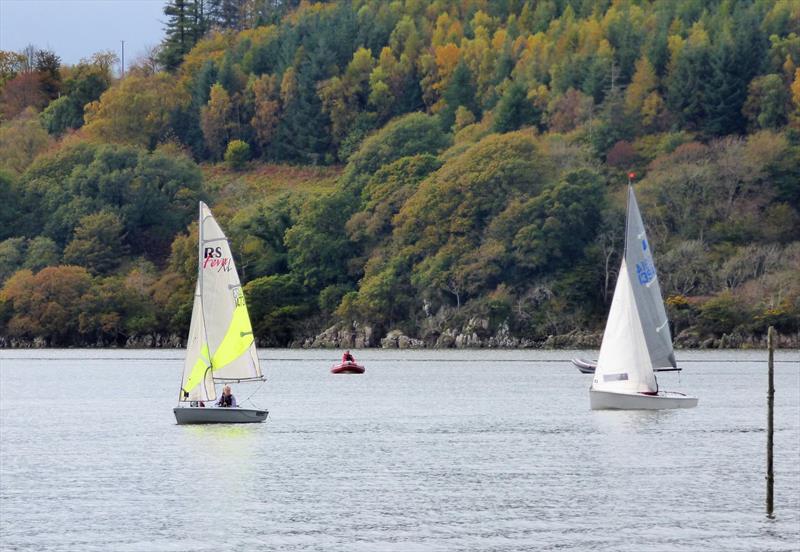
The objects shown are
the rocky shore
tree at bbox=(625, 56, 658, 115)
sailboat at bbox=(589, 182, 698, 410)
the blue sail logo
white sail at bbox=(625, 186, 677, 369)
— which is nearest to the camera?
sailboat at bbox=(589, 182, 698, 410)

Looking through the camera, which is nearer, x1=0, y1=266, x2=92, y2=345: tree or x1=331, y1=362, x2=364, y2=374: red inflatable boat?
x1=331, y1=362, x2=364, y2=374: red inflatable boat

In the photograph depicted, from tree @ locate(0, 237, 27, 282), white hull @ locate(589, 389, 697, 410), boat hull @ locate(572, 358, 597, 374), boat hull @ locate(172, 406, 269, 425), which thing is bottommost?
boat hull @ locate(172, 406, 269, 425)

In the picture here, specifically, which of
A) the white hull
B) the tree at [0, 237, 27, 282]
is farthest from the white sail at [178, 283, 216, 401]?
the tree at [0, 237, 27, 282]

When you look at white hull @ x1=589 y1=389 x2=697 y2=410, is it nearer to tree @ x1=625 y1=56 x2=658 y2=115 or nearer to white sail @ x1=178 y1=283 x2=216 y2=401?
white sail @ x1=178 y1=283 x2=216 y2=401

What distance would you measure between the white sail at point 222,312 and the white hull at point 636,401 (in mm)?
17163

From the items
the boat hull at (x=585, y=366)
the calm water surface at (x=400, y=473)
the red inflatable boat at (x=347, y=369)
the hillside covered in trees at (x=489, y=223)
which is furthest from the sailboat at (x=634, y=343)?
the hillside covered in trees at (x=489, y=223)

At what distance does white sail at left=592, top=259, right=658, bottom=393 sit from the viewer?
71562 mm

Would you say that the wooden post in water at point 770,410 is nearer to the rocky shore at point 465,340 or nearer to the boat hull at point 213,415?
the boat hull at point 213,415

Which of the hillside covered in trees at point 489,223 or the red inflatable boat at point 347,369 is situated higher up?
the hillside covered in trees at point 489,223

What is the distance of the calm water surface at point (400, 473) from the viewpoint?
44750 millimetres

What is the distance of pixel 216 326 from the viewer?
66.9 metres

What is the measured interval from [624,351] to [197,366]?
767 inches

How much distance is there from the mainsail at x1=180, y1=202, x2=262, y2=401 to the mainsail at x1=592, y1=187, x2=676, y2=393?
16.0 metres

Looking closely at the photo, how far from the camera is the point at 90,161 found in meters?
197
